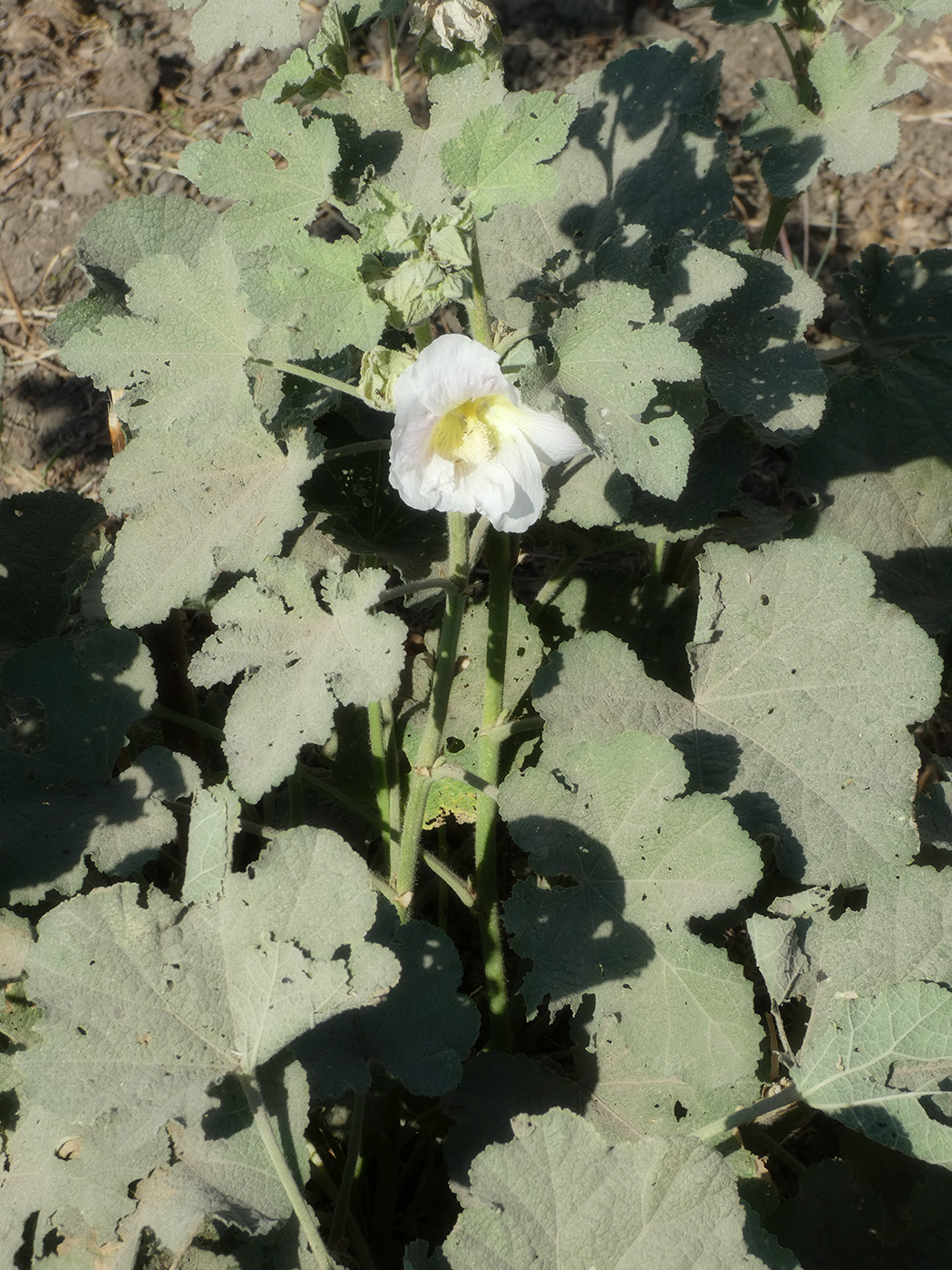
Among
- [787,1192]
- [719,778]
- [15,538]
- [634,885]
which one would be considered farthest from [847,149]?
[787,1192]

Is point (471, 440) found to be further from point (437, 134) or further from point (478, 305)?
point (437, 134)

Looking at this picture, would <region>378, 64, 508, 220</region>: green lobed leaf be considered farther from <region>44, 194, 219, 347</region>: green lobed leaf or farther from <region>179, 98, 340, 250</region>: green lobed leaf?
<region>44, 194, 219, 347</region>: green lobed leaf

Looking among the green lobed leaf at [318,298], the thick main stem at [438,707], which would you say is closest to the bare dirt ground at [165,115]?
the thick main stem at [438,707]

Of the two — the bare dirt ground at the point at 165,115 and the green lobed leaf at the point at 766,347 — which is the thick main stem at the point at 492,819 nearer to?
the green lobed leaf at the point at 766,347

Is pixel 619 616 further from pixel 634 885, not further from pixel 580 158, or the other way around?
pixel 580 158

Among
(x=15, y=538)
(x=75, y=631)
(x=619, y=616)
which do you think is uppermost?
(x=15, y=538)

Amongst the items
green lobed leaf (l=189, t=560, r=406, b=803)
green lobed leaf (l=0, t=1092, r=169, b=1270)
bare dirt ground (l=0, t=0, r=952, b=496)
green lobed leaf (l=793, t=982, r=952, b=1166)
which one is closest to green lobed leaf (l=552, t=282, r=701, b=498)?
green lobed leaf (l=189, t=560, r=406, b=803)
